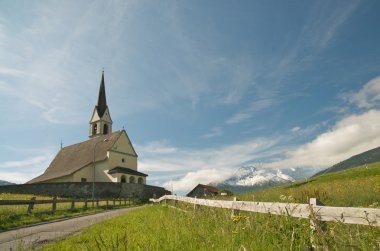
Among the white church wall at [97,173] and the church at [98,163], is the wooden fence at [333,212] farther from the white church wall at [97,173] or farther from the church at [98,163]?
the white church wall at [97,173]

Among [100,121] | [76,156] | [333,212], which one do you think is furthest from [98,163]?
[333,212]

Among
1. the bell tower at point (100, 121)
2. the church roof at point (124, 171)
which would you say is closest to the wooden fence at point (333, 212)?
the church roof at point (124, 171)

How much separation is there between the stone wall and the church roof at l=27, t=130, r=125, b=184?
5.36 m

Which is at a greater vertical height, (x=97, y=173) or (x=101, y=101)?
(x=101, y=101)

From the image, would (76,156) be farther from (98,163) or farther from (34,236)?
(34,236)

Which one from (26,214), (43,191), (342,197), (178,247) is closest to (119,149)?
(43,191)

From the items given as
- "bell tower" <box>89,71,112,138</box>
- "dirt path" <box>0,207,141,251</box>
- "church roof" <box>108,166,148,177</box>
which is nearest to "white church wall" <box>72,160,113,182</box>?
"church roof" <box>108,166,148,177</box>

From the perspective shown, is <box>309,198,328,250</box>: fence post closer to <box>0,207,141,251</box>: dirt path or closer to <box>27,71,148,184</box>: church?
<box>0,207,141,251</box>: dirt path

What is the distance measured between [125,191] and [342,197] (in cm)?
3740

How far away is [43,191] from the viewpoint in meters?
43.8

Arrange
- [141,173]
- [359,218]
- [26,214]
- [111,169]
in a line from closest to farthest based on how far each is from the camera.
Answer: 1. [359,218]
2. [26,214]
3. [111,169]
4. [141,173]

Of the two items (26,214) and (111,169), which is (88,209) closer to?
(26,214)

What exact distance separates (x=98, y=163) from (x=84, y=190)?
30.0ft

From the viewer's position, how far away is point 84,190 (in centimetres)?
4241
